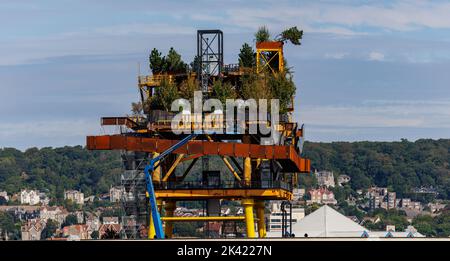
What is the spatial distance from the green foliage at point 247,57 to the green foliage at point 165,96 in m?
9.65

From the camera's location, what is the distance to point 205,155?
128375 millimetres

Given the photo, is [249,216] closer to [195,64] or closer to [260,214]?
[260,214]

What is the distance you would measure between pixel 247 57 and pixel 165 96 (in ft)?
45.2

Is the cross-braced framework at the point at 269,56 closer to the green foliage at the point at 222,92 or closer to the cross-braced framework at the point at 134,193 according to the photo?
the green foliage at the point at 222,92

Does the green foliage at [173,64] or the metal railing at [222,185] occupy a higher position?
the green foliage at [173,64]

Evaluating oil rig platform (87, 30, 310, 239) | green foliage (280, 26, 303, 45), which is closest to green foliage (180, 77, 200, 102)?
oil rig platform (87, 30, 310, 239)

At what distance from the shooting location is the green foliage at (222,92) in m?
127

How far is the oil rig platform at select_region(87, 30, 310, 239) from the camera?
120 m

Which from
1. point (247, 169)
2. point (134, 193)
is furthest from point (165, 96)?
point (247, 169)

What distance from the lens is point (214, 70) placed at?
134 metres

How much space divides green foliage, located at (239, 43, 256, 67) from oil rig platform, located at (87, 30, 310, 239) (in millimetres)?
702

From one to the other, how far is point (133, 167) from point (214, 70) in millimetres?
13710

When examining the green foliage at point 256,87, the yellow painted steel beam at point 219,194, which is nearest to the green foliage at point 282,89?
the green foliage at point 256,87
